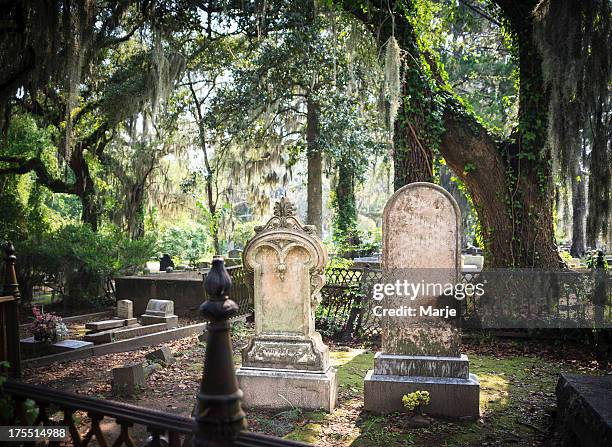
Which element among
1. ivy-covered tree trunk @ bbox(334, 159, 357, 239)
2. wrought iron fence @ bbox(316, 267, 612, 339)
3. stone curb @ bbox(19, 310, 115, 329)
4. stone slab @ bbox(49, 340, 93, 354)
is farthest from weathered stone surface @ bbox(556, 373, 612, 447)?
ivy-covered tree trunk @ bbox(334, 159, 357, 239)

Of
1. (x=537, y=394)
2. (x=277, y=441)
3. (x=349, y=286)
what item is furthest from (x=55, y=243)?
(x=277, y=441)

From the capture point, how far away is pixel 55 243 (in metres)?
12.9

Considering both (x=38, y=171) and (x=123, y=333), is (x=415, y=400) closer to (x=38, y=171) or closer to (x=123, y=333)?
(x=123, y=333)

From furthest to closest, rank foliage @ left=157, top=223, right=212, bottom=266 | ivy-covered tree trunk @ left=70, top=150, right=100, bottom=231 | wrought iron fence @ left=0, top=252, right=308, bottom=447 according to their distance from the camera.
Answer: foliage @ left=157, top=223, right=212, bottom=266 < ivy-covered tree trunk @ left=70, top=150, right=100, bottom=231 < wrought iron fence @ left=0, top=252, right=308, bottom=447

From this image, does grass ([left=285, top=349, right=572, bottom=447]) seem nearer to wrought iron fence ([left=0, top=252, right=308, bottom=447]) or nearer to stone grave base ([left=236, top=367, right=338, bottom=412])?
stone grave base ([left=236, top=367, right=338, bottom=412])

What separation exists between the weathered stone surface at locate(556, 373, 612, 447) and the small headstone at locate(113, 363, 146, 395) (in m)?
4.64

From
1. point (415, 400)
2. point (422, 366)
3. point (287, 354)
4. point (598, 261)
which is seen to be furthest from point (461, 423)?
point (598, 261)

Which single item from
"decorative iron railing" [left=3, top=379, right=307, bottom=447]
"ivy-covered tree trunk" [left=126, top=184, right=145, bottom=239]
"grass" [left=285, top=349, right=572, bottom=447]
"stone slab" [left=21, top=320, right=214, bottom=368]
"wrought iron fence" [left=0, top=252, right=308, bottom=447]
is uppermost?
"ivy-covered tree trunk" [left=126, top=184, right=145, bottom=239]

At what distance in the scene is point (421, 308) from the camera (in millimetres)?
5781

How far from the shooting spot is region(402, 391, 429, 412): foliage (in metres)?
5.21

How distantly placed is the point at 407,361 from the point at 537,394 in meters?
1.87

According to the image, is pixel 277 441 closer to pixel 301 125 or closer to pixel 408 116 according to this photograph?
pixel 408 116

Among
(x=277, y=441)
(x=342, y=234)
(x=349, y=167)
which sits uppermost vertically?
(x=349, y=167)

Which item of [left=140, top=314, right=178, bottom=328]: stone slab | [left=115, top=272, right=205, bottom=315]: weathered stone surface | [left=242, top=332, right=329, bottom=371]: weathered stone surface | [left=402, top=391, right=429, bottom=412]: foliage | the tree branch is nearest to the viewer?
[left=402, top=391, right=429, bottom=412]: foliage
